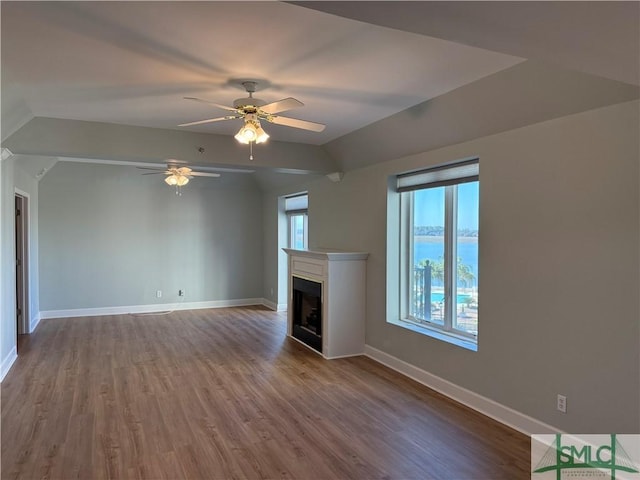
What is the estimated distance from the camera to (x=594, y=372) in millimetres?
2781

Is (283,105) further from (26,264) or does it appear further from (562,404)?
(26,264)

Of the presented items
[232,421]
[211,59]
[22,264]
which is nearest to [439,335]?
[232,421]

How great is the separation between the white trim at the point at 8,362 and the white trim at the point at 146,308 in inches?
92.6

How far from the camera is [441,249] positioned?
173 inches

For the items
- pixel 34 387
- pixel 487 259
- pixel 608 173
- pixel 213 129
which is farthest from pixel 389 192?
pixel 34 387

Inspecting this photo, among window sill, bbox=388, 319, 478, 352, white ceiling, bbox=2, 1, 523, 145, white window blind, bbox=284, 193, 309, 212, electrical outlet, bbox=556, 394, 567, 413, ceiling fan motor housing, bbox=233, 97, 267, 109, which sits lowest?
electrical outlet, bbox=556, 394, 567, 413

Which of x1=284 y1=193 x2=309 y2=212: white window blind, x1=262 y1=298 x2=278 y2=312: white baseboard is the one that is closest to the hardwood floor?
x1=262 y1=298 x2=278 y2=312: white baseboard

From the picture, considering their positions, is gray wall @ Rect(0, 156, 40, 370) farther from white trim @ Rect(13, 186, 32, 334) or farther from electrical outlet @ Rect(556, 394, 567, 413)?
electrical outlet @ Rect(556, 394, 567, 413)

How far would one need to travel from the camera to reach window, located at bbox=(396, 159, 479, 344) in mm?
4012

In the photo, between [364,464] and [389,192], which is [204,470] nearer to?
[364,464]

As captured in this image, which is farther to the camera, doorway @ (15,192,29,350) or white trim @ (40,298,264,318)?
white trim @ (40,298,264,318)

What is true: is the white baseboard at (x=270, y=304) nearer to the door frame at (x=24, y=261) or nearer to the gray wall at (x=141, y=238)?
the gray wall at (x=141, y=238)

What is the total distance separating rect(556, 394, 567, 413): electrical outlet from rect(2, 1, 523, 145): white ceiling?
2.28 m

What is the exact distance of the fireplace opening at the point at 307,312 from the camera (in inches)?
214
